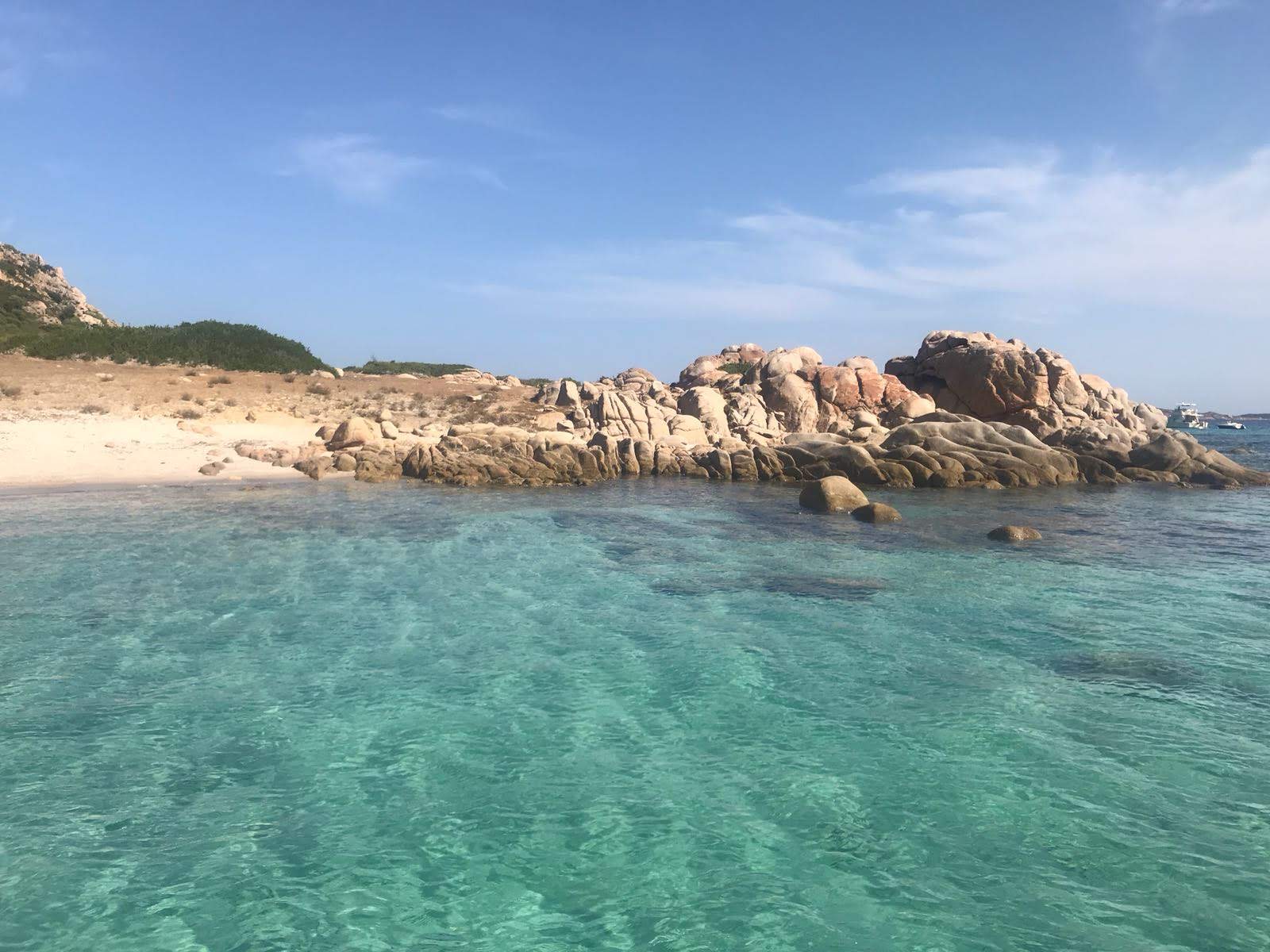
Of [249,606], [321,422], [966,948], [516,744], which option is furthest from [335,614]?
[321,422]

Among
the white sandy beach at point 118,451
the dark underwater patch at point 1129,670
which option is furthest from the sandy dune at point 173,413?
the dark underwater patch at point 1129,670

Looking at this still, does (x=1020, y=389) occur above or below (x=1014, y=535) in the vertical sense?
above

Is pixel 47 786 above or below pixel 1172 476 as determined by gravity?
below

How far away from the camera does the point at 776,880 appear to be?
5.48 m

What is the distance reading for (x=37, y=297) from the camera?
2234 inches

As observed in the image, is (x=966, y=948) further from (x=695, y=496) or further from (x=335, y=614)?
(x=695, y=496)

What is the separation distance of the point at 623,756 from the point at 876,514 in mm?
16371

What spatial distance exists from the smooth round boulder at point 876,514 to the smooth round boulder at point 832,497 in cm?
85

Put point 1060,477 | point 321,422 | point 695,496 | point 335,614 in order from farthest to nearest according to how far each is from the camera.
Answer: point 321,422 → point 1060,477 → point 695,496 → point 335,614

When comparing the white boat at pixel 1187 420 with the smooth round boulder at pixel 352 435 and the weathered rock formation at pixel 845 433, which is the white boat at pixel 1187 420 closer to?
the weathered rock formation at pixel 845 433

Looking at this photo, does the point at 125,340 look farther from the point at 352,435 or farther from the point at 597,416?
the point at 597,416

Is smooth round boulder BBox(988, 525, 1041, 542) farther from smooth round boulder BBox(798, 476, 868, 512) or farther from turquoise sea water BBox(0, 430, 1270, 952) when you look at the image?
smooth round boulder BBox(798, 476, 868, 512)

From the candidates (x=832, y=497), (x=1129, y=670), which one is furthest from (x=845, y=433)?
(x=1129, y=670)

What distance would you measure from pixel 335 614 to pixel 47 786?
534 centimetres
